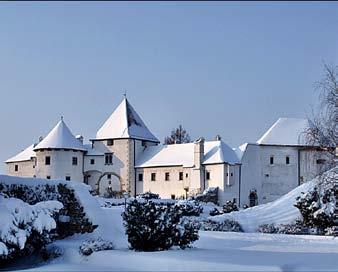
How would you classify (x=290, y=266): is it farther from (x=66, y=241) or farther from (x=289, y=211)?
(x=289, y=211)

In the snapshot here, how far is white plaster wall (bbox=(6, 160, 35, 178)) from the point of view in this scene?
65.4 metres

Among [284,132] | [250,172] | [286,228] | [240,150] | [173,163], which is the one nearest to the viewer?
[286,228]

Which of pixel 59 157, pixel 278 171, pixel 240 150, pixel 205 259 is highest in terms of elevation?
pixel 240 150

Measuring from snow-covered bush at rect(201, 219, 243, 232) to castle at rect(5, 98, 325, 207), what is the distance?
29815mm

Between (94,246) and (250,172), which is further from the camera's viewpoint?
(250,172)

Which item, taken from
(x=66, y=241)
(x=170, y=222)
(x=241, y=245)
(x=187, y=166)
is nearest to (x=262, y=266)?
(x=170, y=222)

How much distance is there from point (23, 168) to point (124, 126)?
498 inches

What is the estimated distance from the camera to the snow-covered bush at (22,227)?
13469mm

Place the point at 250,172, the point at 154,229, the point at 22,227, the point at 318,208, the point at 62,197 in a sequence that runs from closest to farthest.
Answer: the point at 22,227, the point at 154,229, the point at 62,197, the point at 318,208, the point at 250,172

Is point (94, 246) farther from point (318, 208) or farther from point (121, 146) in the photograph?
point (121, 146)

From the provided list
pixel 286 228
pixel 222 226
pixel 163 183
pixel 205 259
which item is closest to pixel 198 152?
pixel 163 183

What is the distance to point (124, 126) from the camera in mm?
63594

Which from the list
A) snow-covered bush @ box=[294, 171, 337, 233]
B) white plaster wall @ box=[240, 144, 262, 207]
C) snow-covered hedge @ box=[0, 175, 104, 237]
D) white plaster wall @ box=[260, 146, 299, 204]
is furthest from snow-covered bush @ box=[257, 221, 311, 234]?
white plaster wall @ box=[260, 146, 299, 204]

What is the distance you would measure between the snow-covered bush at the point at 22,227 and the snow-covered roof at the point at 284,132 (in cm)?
4751
